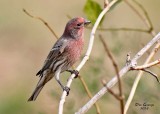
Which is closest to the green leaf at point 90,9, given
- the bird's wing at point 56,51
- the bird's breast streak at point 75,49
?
the bird's breast streak at point 75,49

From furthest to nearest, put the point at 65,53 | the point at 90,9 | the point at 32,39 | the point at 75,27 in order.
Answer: the point at 32,39 < the point at 65,53 < the point at 75,27 < the point at 90,9

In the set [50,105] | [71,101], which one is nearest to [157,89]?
[71,101]

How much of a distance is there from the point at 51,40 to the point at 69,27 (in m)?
8.44

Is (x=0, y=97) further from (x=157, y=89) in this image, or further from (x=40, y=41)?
(x=157, y=89)

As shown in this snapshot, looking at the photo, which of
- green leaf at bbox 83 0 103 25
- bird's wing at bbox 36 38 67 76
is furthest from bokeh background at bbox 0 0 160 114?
green leaf at bbox 83 0 103 25

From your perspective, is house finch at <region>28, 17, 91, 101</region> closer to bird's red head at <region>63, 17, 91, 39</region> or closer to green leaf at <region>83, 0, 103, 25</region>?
bird's red head at <region>63, 17, 91, 39</region>

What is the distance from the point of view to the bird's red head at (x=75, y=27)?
599 cm

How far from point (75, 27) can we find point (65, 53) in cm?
33

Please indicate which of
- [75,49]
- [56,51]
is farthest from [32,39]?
[75,49]

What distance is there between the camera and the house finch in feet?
20.3

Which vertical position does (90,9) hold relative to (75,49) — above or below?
below

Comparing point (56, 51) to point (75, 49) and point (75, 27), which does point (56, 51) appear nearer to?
point (75, 49)

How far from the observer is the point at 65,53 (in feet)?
20.9

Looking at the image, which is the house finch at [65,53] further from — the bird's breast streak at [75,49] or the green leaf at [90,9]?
the green leaf at [90,9]
